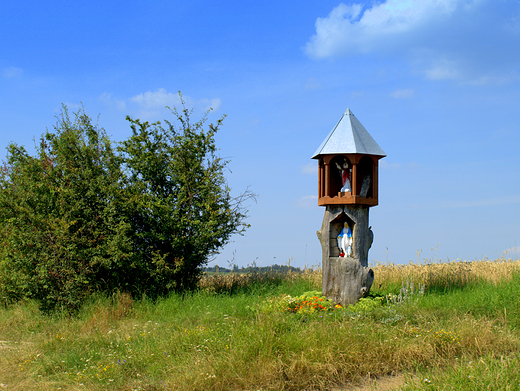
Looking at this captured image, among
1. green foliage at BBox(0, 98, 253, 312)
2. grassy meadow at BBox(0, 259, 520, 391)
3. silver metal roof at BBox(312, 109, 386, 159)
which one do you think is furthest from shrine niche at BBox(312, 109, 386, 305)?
green foliage at BBox(0, 98, 253, 312)

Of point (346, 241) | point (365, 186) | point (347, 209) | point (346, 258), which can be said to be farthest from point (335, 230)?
point (365, 186)

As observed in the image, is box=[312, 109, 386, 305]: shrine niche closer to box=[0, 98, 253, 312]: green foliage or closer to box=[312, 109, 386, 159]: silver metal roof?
box=[312, 109, 386, 159]: silver metal roof

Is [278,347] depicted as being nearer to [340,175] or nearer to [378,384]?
[378,384]

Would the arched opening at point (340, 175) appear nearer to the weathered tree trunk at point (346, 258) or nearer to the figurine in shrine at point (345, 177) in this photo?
the figurine in shrine at point (345, 177)

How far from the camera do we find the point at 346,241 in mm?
10812

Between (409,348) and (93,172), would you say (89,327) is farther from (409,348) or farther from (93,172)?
(409,348)

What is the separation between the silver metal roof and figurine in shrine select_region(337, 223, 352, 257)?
1.78 m

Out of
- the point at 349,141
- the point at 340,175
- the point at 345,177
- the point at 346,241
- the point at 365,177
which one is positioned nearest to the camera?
the point at 346,241

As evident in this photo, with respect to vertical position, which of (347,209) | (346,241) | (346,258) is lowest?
(346,258)

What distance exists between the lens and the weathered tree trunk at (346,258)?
34.6ft

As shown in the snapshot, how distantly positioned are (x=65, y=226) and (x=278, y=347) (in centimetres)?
743

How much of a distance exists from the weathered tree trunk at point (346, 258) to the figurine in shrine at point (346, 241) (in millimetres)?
117

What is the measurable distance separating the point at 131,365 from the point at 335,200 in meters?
5.77

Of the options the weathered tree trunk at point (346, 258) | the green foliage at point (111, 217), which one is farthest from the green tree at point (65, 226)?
the weathered tree trunk at point (346, 258)
